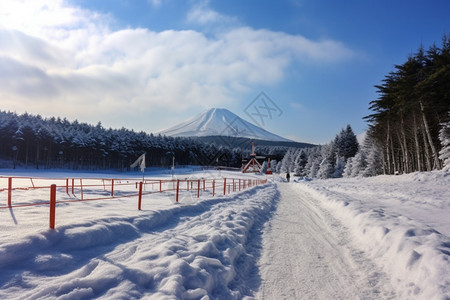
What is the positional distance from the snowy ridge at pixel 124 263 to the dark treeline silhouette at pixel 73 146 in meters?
72.1

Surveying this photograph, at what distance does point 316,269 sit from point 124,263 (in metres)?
3.52

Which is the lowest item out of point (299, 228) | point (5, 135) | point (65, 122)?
point (299, 228)

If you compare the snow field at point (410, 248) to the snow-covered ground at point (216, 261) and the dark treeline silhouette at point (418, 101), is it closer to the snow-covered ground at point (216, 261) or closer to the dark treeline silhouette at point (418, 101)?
the snow-covered ground at point (216, 261)

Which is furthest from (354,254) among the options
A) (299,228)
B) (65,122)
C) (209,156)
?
(209,156)

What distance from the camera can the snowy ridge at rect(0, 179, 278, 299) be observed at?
3.66 metres

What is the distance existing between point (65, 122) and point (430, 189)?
103375 mm

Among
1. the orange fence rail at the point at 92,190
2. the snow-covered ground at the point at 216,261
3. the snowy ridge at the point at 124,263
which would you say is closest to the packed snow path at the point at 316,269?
the snow-covered ground at the point at 216,261

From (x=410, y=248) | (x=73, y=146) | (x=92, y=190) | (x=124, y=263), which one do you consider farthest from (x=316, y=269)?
(x=73, y=146)

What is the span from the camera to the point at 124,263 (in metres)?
4.71

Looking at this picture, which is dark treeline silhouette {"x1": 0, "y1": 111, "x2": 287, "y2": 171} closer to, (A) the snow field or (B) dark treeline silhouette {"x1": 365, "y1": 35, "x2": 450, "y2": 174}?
(B) dark treeline silhouette {"x1": 365, "y1": 35, "x2": 450, "y2": 174}

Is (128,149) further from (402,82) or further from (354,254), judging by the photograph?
(354,254)

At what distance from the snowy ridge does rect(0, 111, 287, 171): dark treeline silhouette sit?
72085mm

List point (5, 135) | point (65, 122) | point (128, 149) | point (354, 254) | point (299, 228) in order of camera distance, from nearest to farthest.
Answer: point (354, 254) < point (299, 228) < point (5, 135) < point (128, 149) < point (65, 122)

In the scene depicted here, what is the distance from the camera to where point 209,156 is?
400 ft
